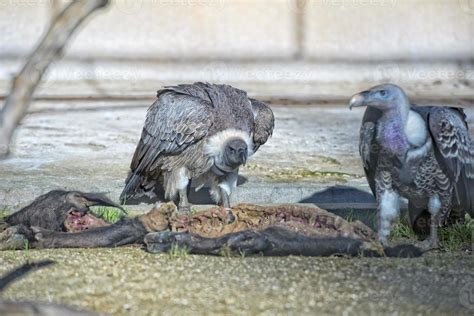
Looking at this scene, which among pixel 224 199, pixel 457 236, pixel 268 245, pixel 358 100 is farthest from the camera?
pixel 224 199

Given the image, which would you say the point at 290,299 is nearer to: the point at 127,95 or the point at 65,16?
the point at 65,16

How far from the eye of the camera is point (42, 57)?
338cm

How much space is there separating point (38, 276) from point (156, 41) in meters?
9.12

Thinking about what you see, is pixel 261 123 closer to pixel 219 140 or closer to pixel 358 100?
pixel 219 140

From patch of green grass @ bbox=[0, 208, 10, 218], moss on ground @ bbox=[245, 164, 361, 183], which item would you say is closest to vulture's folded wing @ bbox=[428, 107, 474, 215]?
moss on ground @ bbox=[245, 164, 361, 183]

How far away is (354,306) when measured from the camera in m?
4.72

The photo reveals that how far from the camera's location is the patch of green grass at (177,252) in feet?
18.6

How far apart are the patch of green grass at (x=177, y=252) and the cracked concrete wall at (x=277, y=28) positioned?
8.34 metres

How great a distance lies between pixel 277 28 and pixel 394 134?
8197 mm

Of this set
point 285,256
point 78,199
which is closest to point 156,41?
point 78,199

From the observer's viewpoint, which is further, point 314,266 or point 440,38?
point 440,38

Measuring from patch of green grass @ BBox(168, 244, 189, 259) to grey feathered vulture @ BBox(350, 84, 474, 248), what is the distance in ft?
3.98

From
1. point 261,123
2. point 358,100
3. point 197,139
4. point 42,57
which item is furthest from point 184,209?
point 42,57

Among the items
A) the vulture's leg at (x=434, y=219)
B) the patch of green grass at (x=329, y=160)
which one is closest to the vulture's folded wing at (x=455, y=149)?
the vulture's leg at (x=434, y=219)
